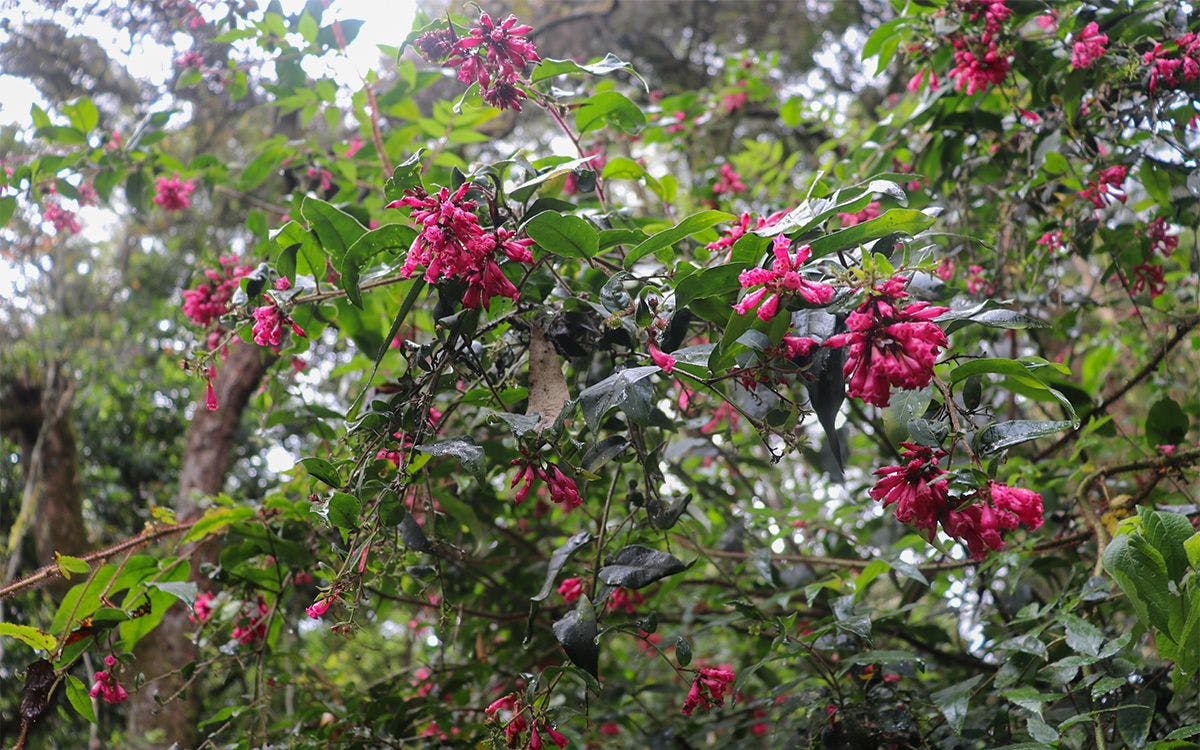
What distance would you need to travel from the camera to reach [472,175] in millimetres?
1191

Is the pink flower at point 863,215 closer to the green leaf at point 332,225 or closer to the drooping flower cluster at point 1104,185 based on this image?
the drooping flower cluster at point 1104,185

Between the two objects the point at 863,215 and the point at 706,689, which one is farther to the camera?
the point at 863,215

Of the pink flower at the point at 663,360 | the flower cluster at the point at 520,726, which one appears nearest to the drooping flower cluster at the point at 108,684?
the flower cluster at the point at 520,726

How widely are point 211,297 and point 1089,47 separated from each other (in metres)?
1.84

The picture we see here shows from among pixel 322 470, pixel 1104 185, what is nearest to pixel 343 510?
pixel 322 470

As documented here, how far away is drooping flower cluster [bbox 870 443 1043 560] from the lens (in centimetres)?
Result: 98

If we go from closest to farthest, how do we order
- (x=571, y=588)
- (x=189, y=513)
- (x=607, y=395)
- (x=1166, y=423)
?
(x=607, y=395) → (x=571, y=588) → (x=1166, y=423) → (x=189, y=513)

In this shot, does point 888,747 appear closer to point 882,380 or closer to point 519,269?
point 882,380

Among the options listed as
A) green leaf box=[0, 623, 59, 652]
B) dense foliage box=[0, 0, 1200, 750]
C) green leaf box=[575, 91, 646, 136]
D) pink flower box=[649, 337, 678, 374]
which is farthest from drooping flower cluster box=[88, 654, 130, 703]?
green leaf box=[575, 91, 646, 136]

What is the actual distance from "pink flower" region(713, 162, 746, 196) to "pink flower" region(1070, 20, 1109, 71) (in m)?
1.24

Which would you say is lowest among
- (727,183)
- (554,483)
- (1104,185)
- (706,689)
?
(706,689)

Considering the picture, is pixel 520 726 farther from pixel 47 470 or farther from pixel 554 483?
pixel 47 470

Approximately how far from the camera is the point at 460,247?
1.11 metres

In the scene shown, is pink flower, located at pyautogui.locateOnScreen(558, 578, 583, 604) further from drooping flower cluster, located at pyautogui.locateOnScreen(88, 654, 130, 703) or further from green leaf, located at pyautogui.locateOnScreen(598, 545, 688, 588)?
drooping flower cluster, located at pyautogui.locateOnScreen(88, 654, 130, 703)
